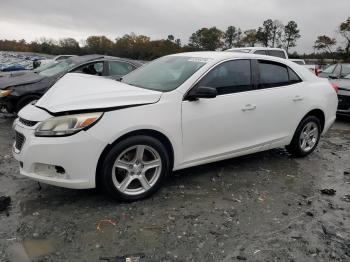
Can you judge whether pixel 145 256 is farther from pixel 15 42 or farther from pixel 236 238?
pixel 15 42

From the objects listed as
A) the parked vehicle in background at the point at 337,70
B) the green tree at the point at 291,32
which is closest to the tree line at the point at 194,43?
the green tree at the point at 291,32

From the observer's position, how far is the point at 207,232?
358 cm

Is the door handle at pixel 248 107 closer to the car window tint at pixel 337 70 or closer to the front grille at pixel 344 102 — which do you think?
the front grille at pixel 344 102

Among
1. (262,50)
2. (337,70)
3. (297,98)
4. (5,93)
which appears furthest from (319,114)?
(337,70)

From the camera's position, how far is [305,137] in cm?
595

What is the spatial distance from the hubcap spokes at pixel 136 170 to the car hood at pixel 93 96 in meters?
0.51

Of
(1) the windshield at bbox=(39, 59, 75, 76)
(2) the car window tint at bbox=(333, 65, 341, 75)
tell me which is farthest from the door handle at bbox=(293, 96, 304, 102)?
(2) the car window tint at bbox=(333, 65, 341, 75)

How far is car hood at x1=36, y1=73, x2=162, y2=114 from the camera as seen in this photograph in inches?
151

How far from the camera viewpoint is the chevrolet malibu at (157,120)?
12.3 feet

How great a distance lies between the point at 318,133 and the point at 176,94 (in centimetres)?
297

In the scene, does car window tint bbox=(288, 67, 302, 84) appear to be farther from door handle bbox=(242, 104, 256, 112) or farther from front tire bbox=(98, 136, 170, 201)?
front tire bbox=(98, 136, 170, 201)

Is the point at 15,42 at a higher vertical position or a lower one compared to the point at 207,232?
higher

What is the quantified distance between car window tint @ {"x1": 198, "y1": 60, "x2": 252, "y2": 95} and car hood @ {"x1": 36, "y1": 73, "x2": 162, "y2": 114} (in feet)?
2.54

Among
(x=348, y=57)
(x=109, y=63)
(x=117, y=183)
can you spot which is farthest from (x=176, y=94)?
(x=348, y=57)
